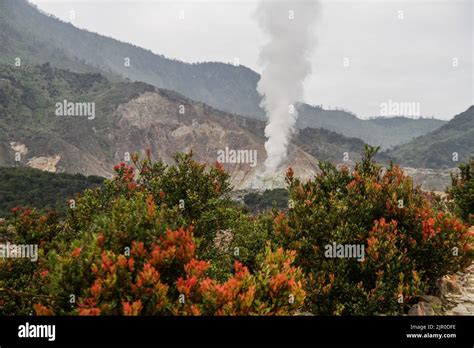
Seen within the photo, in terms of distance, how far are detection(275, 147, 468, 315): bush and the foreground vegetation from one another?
0.02 metres

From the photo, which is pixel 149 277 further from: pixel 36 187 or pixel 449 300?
pixel 36 187

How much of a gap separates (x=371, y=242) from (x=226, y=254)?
4.30 metres

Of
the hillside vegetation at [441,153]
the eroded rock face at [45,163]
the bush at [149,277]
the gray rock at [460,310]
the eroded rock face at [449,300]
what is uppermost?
the hillside vegetation at [441,153]

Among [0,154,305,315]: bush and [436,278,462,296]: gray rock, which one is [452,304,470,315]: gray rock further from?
[0,154,305,315]: bush

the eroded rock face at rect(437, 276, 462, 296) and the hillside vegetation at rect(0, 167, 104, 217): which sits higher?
the hillside vegetation at rect(0, 167, 104, 217)

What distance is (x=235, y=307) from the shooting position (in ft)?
17.0

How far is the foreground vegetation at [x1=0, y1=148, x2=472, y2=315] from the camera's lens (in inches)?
208

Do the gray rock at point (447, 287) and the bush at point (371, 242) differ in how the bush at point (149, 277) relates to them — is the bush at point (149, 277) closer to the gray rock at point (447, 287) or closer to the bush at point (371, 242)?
the bush at point (371, 242)

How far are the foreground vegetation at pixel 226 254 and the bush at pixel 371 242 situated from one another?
0.08ft

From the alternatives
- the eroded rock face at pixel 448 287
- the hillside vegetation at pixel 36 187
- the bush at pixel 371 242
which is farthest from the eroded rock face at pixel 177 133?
the bush at pixel 371 242

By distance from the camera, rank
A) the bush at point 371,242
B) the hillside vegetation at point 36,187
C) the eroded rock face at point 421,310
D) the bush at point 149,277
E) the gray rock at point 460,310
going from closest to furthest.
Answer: the bush at point 149,277, the bush at point 371,242, the eroded rock face at point 421,310, the gray rock at point 460,310, the hillside vegetation at point 36,187

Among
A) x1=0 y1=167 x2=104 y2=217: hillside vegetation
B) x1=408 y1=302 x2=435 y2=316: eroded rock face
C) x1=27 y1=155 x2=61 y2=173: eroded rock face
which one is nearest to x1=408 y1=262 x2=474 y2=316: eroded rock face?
x1=408 y1=302 x2=435 y2=316: eroded rock face

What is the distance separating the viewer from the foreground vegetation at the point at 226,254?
5.29 meters

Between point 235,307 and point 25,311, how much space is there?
522cm
